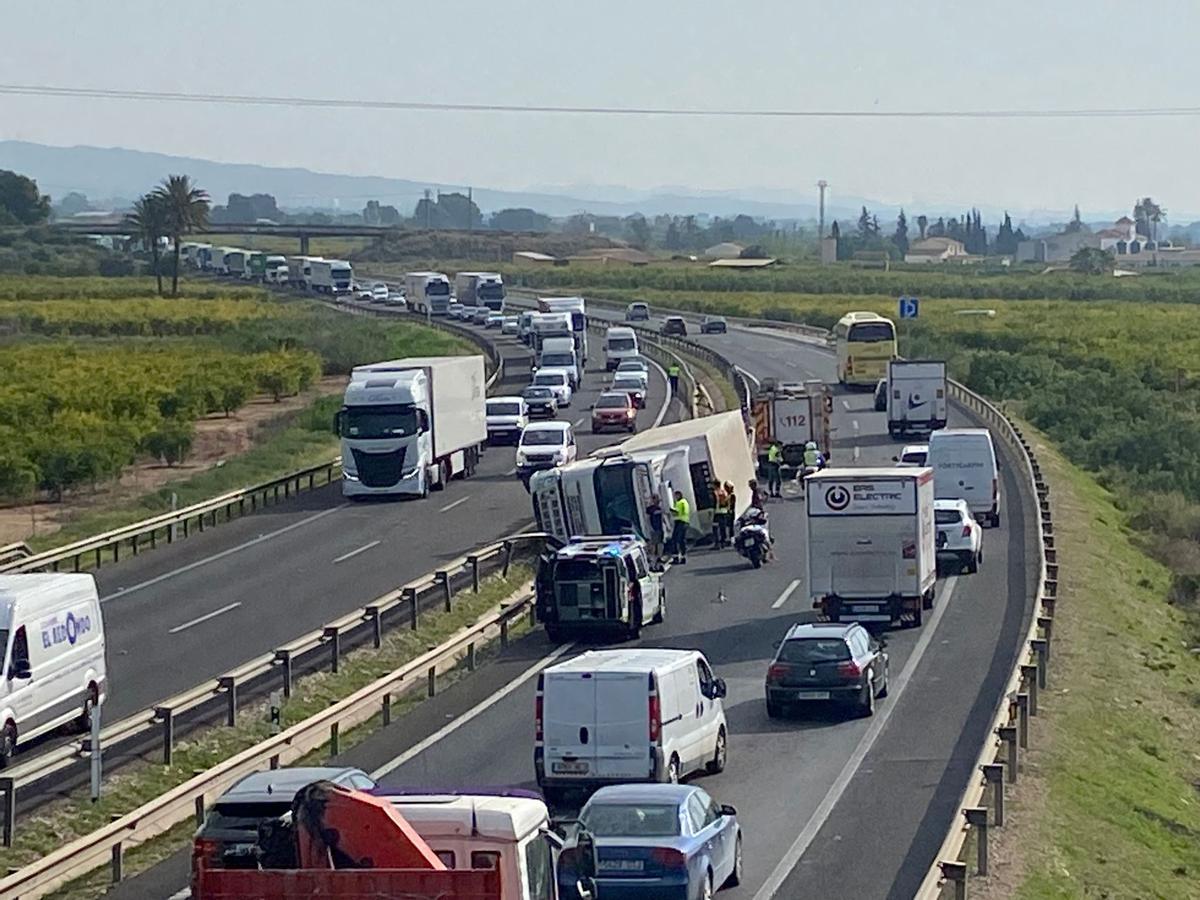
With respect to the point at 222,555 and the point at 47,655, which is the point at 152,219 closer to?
the point at 222,555

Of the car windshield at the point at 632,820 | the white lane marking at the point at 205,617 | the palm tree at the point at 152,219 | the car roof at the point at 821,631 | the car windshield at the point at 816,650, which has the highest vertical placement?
the palm tree at the point at 152,219

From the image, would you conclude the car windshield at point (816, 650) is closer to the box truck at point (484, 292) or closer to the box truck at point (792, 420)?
the box truck at point (792, 420)

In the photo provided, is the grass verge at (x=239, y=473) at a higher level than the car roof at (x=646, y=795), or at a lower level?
lower

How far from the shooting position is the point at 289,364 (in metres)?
89.2

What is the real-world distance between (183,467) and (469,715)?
123 feet

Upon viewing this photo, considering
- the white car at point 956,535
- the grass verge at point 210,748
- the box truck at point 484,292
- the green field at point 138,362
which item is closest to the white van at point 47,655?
the grass verge at point 210,748

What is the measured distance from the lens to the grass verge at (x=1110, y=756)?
21.4 metres

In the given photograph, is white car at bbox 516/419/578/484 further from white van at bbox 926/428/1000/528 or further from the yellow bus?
the yellow bus

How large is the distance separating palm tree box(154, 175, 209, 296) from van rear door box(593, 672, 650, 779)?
135143 mm

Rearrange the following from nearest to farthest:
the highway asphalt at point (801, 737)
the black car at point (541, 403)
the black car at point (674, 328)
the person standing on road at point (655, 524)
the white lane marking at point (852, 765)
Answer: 1. the white lane marking at point (852, 765)
2. the highway asphalt at point (801, 737)
3. the person standing on road at point (655, 524)
4. the black car at point (541, 403)
5. the black car at point (674, 328)

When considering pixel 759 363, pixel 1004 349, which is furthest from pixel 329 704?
pixel 1004 349

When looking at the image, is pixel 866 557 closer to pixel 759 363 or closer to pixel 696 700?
pixel 696 700

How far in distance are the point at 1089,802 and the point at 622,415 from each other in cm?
4252

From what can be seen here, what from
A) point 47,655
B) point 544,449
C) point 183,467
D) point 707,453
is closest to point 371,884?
point 47,655
